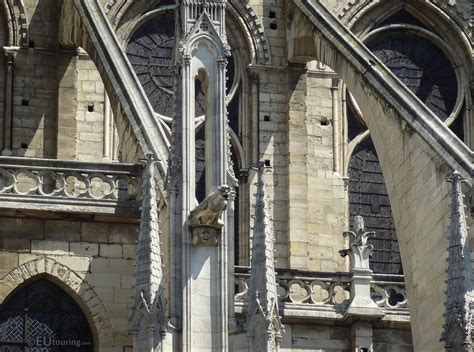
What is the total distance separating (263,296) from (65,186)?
4.55m

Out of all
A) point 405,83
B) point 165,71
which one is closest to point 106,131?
point 165,71

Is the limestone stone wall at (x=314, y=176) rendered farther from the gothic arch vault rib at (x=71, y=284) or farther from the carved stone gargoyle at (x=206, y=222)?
the carved stone gargoyle at (x=206, y=222)

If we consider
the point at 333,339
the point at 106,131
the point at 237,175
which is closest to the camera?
the point at 333,339

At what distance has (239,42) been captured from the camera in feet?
114

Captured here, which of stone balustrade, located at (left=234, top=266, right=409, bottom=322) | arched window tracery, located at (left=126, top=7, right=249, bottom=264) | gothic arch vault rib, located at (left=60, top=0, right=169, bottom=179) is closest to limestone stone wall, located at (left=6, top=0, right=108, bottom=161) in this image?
gothic arch vault rib, located at (left=60, top=0, right=169, bottom=179)

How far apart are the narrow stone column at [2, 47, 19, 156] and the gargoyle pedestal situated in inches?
Result: 208

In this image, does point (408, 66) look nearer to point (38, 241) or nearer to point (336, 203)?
point (336, 203)

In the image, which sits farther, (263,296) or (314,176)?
(314,176)

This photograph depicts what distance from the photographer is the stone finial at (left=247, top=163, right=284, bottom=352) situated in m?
25.4

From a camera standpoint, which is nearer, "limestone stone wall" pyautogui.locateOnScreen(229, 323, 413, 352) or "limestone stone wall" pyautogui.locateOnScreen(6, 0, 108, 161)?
"limestone stone wall" pyautogui.locateOnScreen(229, 323, 413, 352)

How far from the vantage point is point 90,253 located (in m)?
28.9

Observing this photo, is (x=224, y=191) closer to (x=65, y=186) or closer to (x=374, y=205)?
(x=65, y=186)

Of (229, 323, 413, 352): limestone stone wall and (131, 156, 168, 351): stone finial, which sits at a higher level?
(229, 323, 413, 352): limestone stone wall

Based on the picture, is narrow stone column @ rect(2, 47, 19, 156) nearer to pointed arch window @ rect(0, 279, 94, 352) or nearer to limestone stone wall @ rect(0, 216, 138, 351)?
limestone stone wall @ rect(0, 216, 138, 351)
